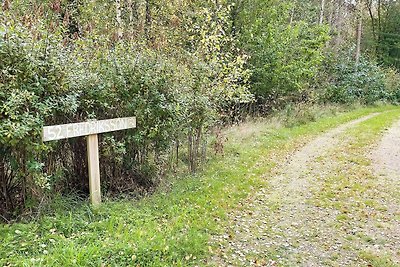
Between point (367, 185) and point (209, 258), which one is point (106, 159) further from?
point (367, 185)

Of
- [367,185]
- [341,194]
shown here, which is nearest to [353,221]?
[341,194]

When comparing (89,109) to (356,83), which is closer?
(89,109)

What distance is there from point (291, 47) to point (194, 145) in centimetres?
850

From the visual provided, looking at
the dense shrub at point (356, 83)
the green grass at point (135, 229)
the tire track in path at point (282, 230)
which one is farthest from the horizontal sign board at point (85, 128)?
the dense shrub at point (356, 83)

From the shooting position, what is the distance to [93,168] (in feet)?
15.2

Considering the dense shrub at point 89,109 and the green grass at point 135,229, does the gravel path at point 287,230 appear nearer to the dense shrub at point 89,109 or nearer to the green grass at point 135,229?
the green grass at point 135,229

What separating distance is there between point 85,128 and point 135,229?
4.63 feet

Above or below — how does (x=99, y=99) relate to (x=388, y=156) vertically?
above

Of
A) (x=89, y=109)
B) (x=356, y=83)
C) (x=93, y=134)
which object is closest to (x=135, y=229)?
(x=93, y=134)

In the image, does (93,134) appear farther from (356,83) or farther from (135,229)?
(356,83)

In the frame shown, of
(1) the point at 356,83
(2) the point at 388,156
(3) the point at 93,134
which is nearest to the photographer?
(3) the point at 93,134

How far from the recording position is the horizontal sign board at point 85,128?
159 inches

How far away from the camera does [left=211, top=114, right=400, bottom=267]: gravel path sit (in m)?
4.05

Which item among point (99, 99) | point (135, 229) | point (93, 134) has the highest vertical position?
point (99, 99)
